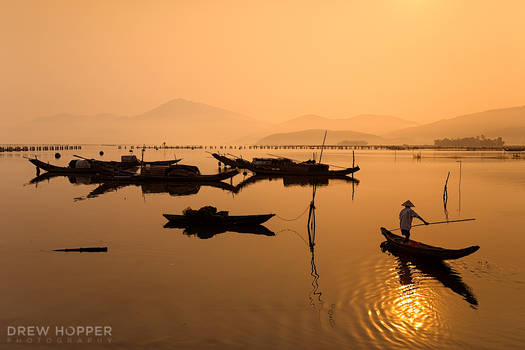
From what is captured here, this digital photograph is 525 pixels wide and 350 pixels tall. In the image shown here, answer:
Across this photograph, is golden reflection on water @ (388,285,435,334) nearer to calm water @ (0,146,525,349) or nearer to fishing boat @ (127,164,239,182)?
calm water @ (0,146,525,349)

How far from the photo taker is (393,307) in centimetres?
1374

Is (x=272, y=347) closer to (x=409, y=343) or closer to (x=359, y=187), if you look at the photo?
(x=409, y=343)

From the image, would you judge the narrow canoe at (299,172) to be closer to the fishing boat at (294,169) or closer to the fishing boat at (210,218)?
the fishing boat at (294,169)

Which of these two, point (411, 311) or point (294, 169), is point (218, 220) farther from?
point (294, 169)

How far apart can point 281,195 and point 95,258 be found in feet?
86.1

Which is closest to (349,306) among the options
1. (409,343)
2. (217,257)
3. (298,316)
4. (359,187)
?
(298,316)

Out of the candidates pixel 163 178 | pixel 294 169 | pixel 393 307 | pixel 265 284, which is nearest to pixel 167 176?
pixel 163 178

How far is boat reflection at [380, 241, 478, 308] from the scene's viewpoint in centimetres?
1538

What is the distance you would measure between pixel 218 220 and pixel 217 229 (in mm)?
557

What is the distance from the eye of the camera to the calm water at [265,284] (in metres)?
12.0

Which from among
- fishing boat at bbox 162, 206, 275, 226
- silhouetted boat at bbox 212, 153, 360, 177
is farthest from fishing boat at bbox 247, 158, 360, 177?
fishing boat at bbox 162, 206, 275, 226

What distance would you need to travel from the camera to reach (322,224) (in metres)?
28.7

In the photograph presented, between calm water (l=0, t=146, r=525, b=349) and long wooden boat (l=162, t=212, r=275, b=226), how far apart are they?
937 millimetres

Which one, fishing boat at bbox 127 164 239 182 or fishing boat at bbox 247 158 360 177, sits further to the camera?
fishing boat at bbox 247 158 360 177
